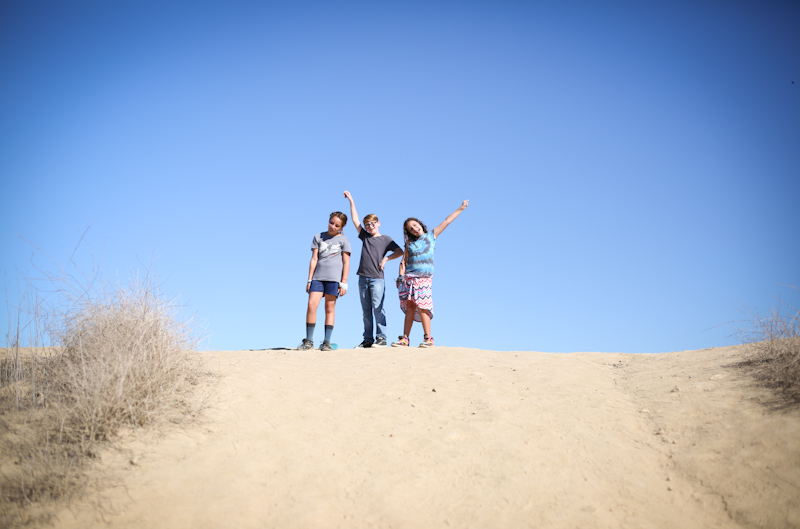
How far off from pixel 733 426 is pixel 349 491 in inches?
120

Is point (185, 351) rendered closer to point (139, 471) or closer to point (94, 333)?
point (94, 333)

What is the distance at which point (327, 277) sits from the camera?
6.71 meters

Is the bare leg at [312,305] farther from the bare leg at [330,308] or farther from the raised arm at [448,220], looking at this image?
the raised arm at [448,220]

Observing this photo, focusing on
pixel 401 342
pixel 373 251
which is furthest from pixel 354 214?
pixel 401 342

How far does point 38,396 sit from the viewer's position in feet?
13.8

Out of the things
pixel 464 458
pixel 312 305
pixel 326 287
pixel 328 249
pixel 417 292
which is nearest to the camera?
pixel 464 458

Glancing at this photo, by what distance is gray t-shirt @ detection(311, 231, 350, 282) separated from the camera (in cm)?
675

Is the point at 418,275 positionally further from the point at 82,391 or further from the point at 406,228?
the point at 82,391

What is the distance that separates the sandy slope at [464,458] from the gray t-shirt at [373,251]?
2460mm

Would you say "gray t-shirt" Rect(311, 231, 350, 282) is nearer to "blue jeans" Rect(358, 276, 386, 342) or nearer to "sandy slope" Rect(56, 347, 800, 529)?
"blue jeans" Rect(358, 276, 386, 342)

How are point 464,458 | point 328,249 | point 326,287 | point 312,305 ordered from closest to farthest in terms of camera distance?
1. point 464,458
2. point 312,305
3. point 326,287
4. point 328,249

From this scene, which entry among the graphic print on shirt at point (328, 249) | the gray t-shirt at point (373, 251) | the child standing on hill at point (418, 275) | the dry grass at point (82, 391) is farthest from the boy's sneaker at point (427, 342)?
the dry grass at point (82, 391)

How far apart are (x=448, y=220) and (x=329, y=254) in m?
1.92

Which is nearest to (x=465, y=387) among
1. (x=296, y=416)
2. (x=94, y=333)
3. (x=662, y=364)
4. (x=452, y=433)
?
(x=452, y=433)
